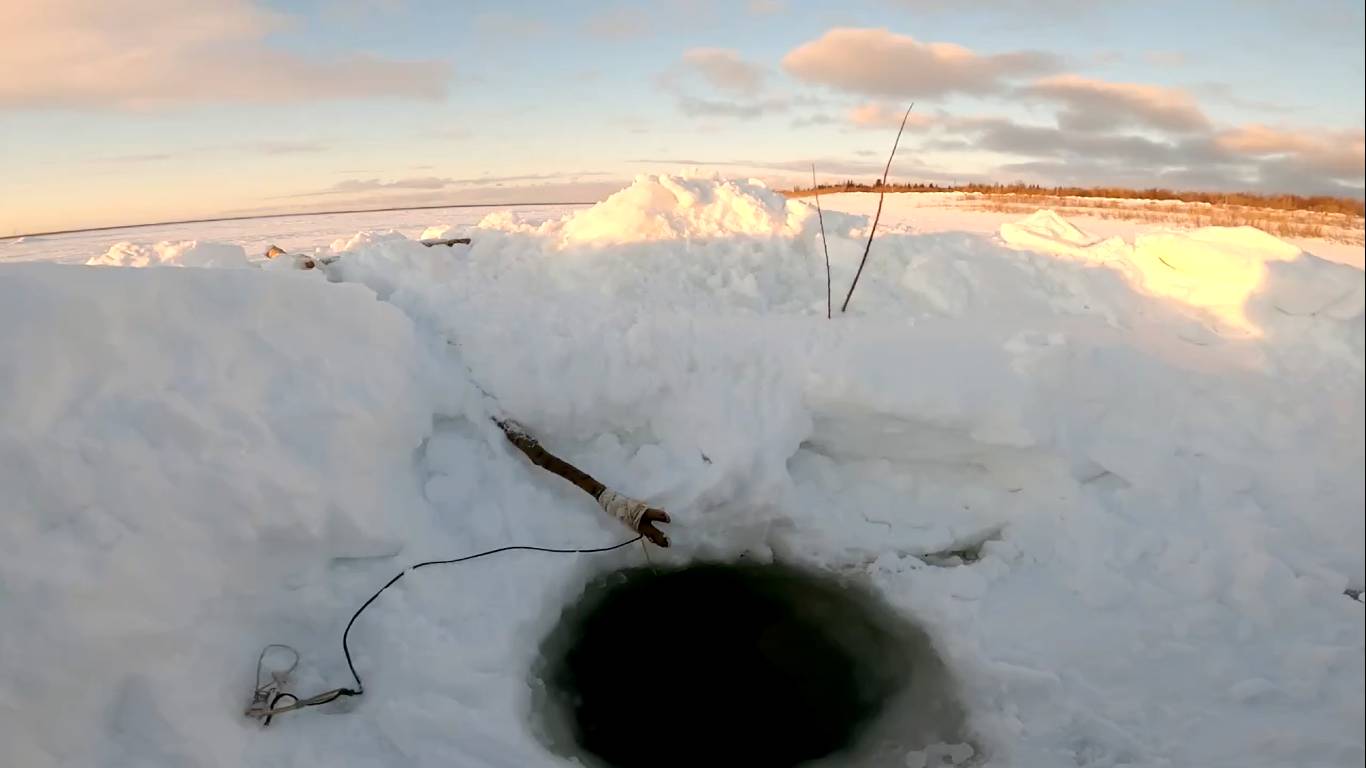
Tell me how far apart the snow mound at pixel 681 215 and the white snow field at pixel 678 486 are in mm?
1015

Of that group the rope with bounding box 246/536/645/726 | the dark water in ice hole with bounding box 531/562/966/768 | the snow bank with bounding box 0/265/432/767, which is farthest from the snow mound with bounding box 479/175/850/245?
the rope with bounding box 246/536/645/726

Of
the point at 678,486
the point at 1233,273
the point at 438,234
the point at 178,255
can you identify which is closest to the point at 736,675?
the point at 678,486

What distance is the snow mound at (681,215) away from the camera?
9266 mm

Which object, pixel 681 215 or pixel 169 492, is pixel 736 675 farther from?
A: pixel 681 215

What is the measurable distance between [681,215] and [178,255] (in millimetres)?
7177

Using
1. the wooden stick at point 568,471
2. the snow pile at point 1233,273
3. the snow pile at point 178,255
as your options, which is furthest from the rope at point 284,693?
the snow pile at point 1233,273

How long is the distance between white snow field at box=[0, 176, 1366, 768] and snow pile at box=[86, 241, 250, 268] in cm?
330

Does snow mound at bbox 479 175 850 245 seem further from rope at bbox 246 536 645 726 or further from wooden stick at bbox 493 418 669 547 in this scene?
rope at bbox 246 536 645 726

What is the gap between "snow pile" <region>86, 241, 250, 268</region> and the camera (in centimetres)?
991

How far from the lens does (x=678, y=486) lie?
616 centimetres

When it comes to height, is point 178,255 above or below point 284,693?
above

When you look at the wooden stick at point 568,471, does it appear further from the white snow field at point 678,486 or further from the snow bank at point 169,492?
the snow bank at point 169,492

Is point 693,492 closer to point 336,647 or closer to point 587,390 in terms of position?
point 587,390

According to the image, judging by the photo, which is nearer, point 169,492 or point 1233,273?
point 169,492
